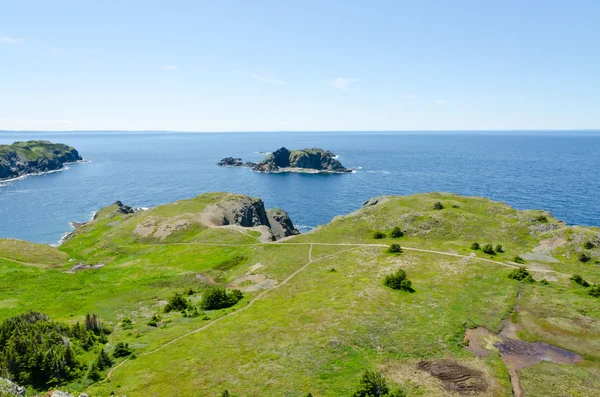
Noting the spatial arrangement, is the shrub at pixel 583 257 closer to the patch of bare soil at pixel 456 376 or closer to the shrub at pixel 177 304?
the patch of bare soil at pixel 456 376

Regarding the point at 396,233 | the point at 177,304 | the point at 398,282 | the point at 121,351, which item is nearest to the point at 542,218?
the point at 396,233

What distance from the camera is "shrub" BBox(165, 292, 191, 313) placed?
56.9 meters

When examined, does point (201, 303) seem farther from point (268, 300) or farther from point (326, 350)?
point (326, 350)

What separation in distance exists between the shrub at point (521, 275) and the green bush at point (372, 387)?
4019 centimetres

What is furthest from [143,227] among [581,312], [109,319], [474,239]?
[581,312]

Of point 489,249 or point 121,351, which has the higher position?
point 489,249

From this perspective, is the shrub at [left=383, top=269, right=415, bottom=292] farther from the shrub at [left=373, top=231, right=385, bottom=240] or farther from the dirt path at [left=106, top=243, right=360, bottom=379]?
the shrub at [left=373, top=231, right=385, bottom=240]

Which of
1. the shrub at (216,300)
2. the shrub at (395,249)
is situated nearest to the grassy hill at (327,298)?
the shrub at (395,249)

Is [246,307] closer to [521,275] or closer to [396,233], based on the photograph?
[396,233]

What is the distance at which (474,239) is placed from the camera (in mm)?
83812

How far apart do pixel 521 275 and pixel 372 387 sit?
42.6 m

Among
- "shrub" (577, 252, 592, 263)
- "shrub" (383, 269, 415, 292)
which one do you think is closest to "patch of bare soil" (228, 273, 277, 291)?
"shrub" (383, 269, 415, 292)

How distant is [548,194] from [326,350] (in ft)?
619

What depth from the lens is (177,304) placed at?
2263 inches
